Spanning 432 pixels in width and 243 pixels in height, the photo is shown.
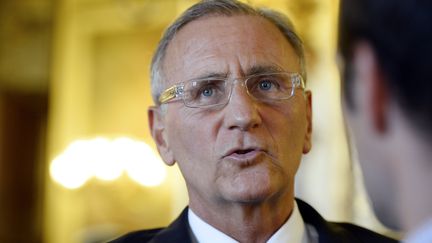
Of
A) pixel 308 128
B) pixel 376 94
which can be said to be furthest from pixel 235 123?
pixel 376 94

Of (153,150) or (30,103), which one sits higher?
(30,103)

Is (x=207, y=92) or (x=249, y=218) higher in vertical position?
(x=207, y=92)

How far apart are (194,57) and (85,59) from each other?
741cm

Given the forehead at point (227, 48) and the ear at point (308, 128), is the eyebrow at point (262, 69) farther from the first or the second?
the ear at point (308, 128)

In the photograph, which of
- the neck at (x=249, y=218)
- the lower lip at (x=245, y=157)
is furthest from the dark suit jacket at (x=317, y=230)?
the lower lip at (x=245, y=157)

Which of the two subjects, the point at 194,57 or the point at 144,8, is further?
the point at 144,8

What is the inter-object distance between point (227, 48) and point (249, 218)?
48 cm

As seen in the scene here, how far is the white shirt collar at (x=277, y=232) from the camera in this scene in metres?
1.68

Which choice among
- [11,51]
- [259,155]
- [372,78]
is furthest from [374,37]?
[11,51]

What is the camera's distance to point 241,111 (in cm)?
159

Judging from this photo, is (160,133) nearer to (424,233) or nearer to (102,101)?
(424,233)

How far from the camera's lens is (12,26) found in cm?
828

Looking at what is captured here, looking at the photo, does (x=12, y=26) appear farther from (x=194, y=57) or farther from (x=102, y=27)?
(x=194, y=57)

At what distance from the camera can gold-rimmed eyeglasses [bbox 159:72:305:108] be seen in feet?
5.55
